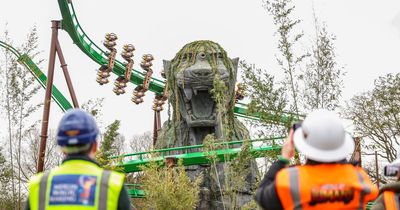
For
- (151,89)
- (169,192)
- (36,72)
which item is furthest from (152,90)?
(169,192)

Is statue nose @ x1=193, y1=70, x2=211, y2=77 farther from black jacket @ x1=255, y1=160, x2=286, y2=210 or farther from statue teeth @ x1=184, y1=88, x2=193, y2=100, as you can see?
black jacket @ x1=255, y1=160, x2=286, y2=210

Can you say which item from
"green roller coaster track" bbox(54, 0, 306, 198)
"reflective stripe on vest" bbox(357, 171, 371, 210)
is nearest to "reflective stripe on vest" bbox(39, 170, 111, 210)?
"reflective stripe on vest" bbox(357, 171, 371, 210)

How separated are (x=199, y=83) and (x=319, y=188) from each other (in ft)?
42.1

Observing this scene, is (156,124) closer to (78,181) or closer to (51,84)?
(51,84)

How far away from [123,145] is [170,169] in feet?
105

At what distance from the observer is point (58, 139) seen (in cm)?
341

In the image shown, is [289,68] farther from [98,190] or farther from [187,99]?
[98,190]

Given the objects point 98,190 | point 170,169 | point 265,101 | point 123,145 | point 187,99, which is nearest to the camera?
point 98,190

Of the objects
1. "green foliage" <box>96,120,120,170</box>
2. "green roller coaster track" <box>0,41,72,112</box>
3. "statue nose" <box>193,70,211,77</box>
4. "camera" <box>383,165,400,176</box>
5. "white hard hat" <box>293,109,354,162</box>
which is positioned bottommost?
"camera" <box>383,165,400,176</box>

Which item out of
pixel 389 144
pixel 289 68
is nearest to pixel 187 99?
pixel 289 68

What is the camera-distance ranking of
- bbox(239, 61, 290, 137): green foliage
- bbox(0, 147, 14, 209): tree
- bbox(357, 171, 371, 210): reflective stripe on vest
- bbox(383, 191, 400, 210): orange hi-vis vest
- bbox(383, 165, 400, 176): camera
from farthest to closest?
bbox(0, 147, 14, 209): tree, bbox(239, 61, 290, 137): green foliage, bbox(383, 165, 400, 176): camera, bbox(383, 191, 400, 210): orange hi-vis vest, bbox(357, 171, 371, 210): reflective stripe on vest

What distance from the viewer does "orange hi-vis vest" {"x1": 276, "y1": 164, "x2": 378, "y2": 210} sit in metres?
3.21

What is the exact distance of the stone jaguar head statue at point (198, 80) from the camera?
1603 cm

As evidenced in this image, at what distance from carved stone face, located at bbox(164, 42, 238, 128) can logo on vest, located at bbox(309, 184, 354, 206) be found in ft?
41.2
